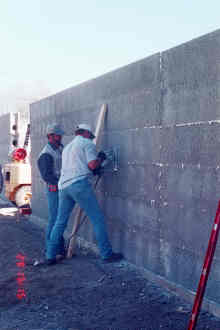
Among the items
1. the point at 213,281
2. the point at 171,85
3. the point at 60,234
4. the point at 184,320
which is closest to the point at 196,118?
the point at 171,85

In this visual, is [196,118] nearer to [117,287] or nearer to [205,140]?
[205,140]

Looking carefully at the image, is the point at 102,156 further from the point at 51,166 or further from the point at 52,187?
the point at 52,187

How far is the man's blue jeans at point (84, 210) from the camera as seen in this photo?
5.27 m

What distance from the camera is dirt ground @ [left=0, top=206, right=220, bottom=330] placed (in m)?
3.67

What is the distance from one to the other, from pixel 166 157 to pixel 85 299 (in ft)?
5.12

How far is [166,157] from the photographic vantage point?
434 cm

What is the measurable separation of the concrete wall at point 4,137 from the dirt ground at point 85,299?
20.0ft

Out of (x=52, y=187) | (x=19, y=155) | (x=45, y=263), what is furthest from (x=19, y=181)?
(x=45, y=263)

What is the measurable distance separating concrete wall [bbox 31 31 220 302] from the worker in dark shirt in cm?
60

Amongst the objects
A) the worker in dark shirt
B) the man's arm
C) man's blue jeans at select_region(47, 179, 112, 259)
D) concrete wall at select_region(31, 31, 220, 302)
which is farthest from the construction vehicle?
man's blue jeans at select_region(47, 179, 112, 259)

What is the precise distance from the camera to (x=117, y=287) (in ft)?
14.8

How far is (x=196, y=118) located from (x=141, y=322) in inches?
69.9

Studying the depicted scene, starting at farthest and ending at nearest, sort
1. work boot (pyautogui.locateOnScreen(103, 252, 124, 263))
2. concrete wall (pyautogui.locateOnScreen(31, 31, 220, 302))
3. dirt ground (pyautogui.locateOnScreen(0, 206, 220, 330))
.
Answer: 1. work boot (pyautogui.locateOnScreen(103, 252, 124, 263))
2. concrete wall (pyautogui.locateOnScreen(31, 31, 220, 302))
3. dirt ground (pyautogui.locateOnScreen(0, 206, 220, 330))

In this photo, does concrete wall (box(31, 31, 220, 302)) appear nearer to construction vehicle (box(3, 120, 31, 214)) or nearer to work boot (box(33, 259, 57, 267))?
work boot (box(33, 259, 57, 267))
